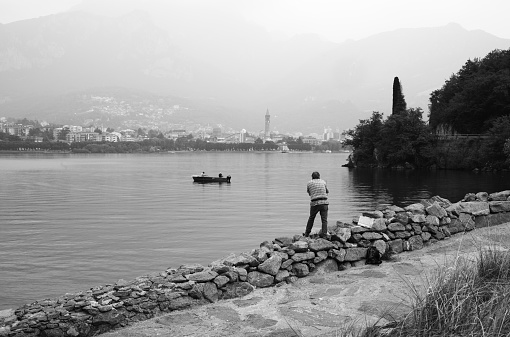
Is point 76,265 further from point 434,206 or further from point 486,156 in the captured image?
point 486,156

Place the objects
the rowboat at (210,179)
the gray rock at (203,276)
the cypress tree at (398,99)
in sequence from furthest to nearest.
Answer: the cypress tree at (398,99) < the rowboat at (210,179) < the gray rock at (203,276)

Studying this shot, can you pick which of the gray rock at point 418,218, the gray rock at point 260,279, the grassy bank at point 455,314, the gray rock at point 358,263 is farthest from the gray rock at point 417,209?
the grassy bank at point 455,314

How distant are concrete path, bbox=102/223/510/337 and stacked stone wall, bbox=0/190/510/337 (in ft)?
0.95

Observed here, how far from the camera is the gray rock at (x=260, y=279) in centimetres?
1015

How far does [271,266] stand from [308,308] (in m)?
1.77

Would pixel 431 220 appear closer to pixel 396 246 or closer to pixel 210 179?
pixel 396 246

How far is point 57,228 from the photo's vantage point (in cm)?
2830

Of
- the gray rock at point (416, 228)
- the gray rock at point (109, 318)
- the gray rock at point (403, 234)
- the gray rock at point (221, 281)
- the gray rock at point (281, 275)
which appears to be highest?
the gray rock at point (416, 228)

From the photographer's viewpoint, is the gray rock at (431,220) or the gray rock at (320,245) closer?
the gray rock at (320,245)

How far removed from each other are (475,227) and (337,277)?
6016 mm

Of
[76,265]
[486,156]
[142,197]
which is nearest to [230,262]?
[76,265]

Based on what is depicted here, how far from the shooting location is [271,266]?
1034 centimetres

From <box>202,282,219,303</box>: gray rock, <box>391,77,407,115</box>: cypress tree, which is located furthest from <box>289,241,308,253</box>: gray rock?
<box>391,77,407,115</box>: cypress tree

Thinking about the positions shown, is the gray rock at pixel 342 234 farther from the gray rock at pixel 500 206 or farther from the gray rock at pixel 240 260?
the gray rock at pixel 500 206
